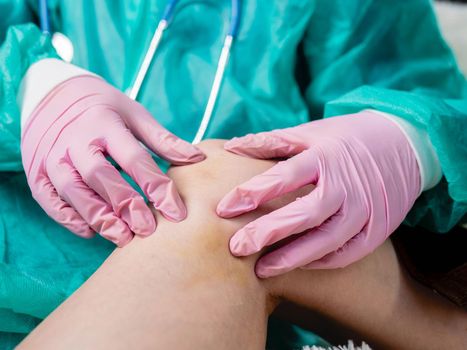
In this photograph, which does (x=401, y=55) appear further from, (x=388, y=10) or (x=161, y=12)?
(x=161, y=12)

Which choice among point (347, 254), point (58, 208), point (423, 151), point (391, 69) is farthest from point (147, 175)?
point (391, 69)

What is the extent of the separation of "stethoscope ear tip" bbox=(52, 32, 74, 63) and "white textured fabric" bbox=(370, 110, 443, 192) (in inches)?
23.4

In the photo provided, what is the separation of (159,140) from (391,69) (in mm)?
556

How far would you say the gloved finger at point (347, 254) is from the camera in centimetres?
70

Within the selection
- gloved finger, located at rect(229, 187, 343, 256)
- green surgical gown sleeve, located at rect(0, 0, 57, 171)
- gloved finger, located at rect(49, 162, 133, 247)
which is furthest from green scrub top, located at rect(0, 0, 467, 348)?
gloved finger, located at rect(229, 187, 343, 256)

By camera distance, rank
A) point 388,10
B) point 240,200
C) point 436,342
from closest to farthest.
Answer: point 240,200 → point 436,342 → point 388,10

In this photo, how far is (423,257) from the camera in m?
0.89

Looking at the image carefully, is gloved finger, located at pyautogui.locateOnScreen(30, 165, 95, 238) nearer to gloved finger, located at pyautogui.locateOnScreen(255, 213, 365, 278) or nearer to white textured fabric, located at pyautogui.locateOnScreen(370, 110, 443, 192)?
gloved finger, located at pyautogui.locateOnScreen(255, 213, 365, 278)

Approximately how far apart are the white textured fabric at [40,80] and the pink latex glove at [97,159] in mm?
12

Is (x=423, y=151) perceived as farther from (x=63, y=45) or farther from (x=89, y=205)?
(x=63, y=45)

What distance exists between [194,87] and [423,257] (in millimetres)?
508

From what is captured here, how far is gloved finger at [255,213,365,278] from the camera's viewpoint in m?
0.65

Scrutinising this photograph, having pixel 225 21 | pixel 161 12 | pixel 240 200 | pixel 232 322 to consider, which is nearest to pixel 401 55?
pixel 225 21

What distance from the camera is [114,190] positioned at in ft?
2.28
